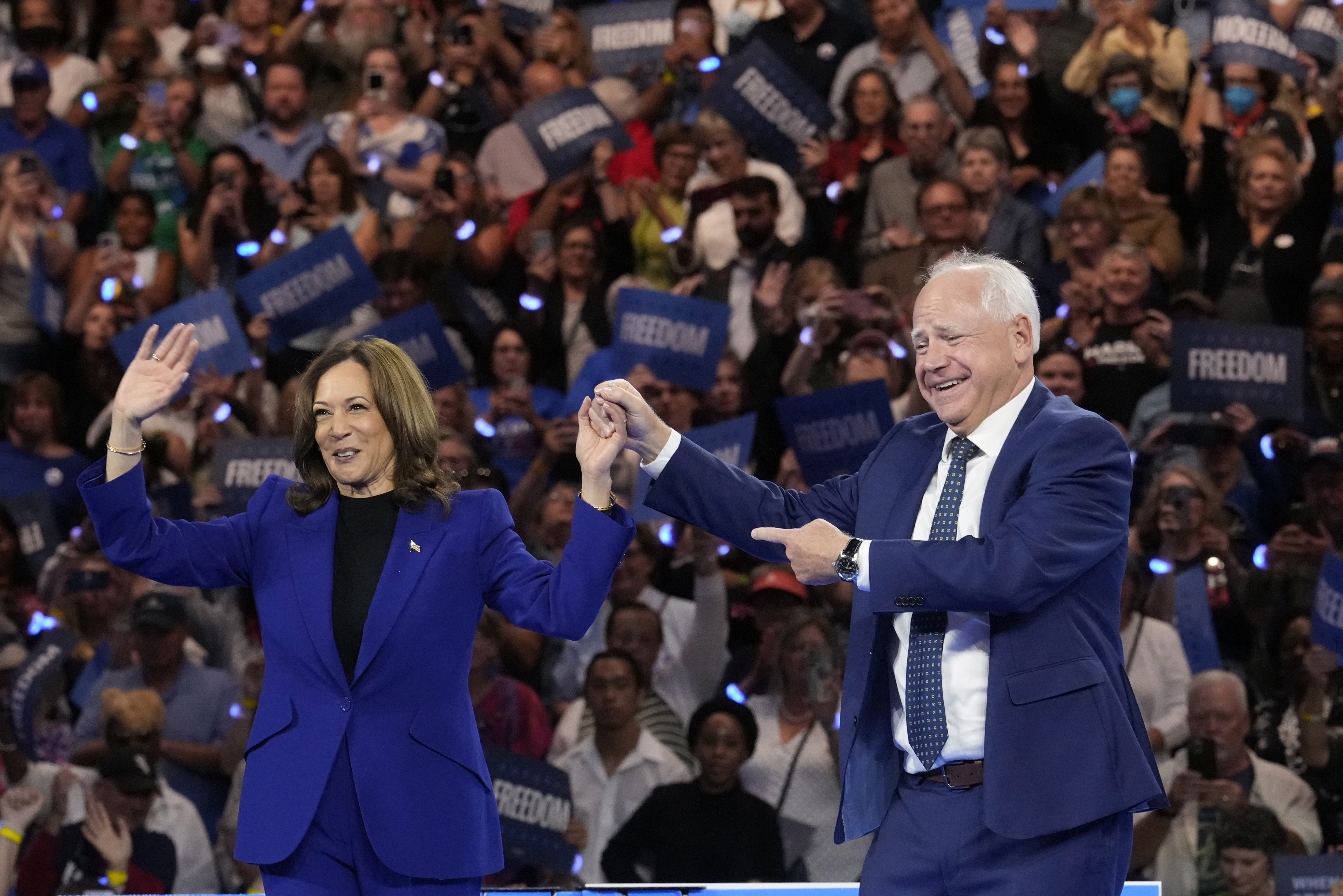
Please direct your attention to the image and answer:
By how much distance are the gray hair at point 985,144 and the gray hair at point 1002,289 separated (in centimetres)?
310

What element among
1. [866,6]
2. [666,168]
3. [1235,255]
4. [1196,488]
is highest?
[866,6]

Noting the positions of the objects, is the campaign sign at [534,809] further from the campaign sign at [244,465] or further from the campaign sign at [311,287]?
the campaign sign at [311,287]

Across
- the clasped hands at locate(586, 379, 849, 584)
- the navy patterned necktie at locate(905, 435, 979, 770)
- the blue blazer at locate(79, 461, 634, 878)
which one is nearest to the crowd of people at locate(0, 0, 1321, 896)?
the blue blazer at locate(79, 461, 634, 878)

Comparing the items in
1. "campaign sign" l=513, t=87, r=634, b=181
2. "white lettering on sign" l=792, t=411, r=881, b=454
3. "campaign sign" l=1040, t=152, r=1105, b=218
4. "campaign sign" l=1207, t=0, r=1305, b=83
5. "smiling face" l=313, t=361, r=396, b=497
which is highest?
"campaign sign" l=1207, t=0, r=1305, b=83

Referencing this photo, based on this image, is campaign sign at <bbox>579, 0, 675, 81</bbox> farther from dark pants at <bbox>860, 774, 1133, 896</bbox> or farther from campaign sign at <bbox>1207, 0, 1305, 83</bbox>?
dark pants at <bbox>860, 774, 1133, 896</bbox>

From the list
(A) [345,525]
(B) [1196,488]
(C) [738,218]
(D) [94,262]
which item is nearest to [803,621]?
(B) [1196,488]

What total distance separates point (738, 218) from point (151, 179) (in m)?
2.29

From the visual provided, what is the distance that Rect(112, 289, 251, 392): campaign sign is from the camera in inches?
217

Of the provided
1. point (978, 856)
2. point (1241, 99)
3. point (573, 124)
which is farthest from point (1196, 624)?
point (573, 124)

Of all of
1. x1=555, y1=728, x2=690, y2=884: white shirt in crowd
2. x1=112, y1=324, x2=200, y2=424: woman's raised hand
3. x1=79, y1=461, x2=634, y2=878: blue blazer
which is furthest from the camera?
x1=555, y1=728, x2=690, y2=884: white shirt in crowd

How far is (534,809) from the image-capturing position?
4457 mm

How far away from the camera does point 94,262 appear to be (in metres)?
6.06

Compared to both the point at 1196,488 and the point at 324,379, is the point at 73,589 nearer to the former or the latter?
the point at 324,379

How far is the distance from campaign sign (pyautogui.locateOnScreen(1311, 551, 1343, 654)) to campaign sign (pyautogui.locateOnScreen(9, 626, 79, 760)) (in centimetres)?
354
